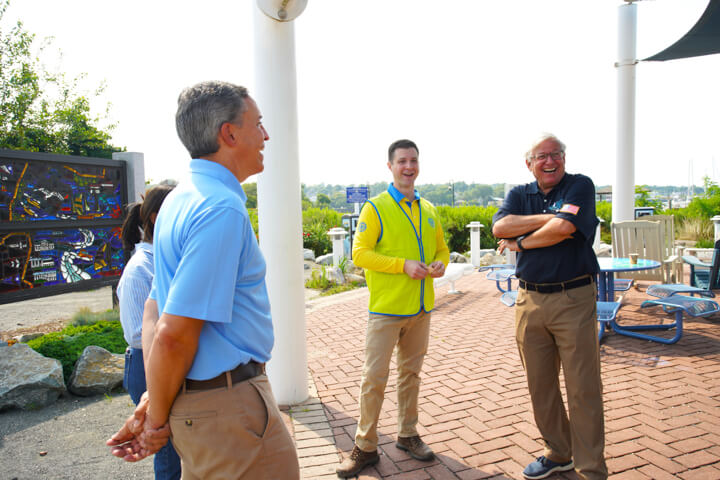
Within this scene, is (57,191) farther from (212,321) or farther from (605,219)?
(605,219)

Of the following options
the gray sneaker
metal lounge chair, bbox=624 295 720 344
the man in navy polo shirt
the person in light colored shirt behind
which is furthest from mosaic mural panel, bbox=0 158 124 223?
metal lounge chair, bbox=624 295 720 344

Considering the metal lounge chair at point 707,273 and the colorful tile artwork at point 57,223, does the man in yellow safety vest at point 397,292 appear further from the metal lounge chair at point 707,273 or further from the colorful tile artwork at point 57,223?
the metal lounge chair at point 707,273

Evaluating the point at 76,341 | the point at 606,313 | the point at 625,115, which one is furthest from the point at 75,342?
the point at 625,115

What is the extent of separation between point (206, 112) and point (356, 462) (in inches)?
90.2

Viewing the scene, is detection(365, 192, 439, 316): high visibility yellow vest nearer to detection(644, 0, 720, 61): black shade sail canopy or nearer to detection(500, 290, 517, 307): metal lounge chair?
detection(500, 290, 517, 307): metal lounge chair

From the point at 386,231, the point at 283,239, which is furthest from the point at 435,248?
the point at 283,239

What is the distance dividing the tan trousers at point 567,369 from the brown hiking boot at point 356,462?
103 cm

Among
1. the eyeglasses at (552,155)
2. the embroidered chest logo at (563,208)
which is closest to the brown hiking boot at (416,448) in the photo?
the embroidered chest logo at (563,208)

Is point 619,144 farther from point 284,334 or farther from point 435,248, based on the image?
point 284,334

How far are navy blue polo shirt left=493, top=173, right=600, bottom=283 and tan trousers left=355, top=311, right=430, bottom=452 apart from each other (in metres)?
0.76

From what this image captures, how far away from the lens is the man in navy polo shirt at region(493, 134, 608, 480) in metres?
2.60

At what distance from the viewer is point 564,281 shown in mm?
2662

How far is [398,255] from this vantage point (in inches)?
119

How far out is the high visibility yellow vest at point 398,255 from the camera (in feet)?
9.66
